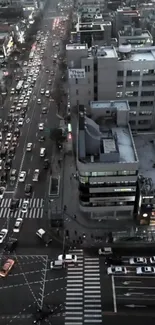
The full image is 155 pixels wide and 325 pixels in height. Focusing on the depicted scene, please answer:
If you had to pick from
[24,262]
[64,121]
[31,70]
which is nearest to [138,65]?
[64,121]

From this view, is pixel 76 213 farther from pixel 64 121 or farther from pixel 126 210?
pixel 64 121

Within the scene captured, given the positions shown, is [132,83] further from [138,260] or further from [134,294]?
[134,294]

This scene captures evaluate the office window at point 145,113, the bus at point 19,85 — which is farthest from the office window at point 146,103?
the bus at point 19,85

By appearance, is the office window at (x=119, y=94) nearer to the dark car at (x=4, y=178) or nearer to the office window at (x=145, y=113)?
the office window at (x=145, y=113)

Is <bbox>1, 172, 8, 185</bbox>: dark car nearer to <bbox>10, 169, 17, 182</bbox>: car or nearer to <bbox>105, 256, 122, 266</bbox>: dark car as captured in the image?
<bbox>10, 169, 17, 182</bbox>: car

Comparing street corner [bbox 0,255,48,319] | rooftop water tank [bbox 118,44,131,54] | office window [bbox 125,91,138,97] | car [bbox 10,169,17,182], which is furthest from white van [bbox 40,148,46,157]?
rooftop water tank [bbox 118,44,131,54]
